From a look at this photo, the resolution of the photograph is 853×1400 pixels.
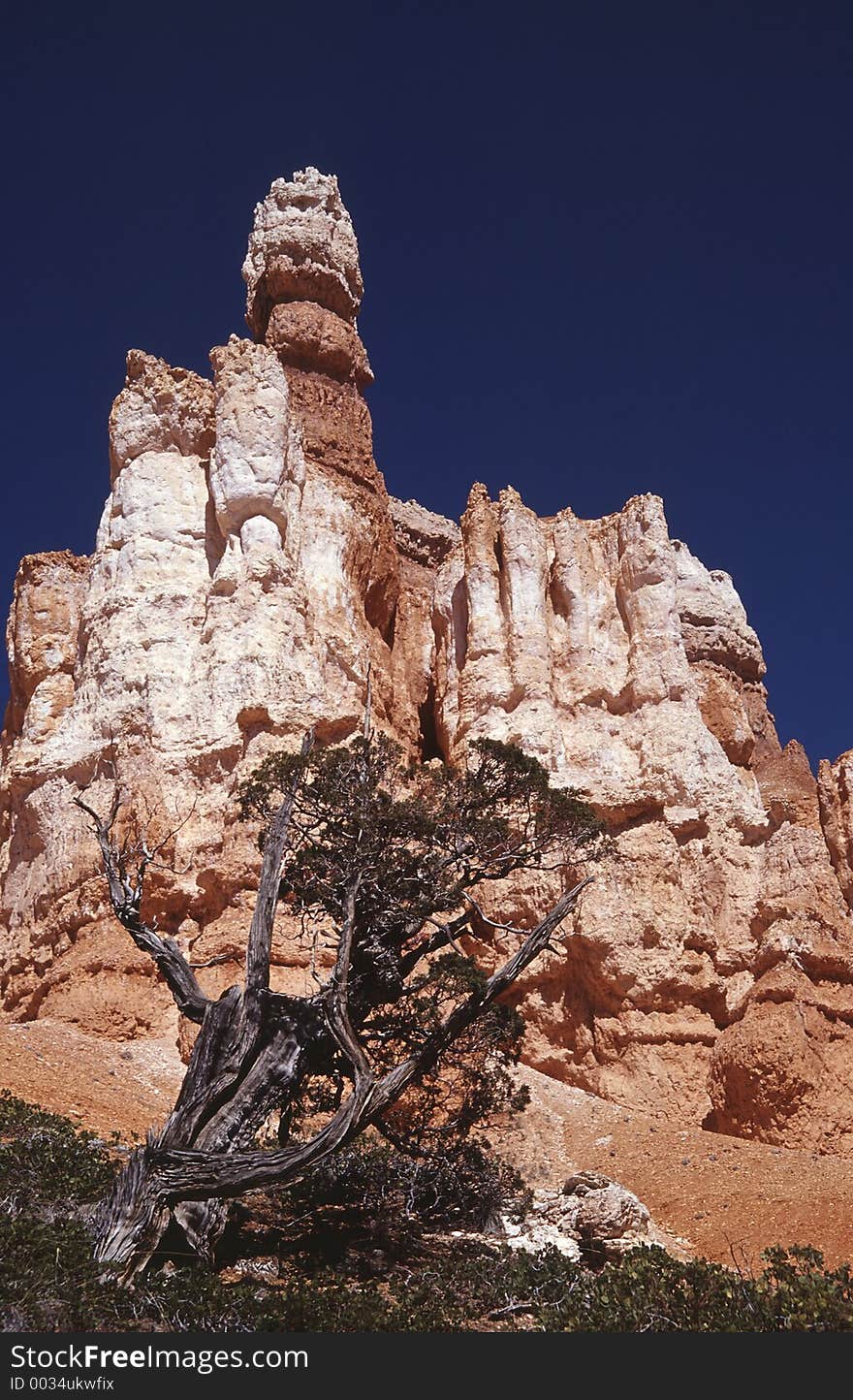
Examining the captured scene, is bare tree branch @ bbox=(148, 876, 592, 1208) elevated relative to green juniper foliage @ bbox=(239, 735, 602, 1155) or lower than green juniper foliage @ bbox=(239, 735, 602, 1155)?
lower

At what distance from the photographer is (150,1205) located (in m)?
9.70

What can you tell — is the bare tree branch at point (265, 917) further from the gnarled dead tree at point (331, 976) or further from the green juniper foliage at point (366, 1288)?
the green juniper foliage at point (366, 1288)

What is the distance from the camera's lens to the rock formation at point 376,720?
21.1 metres

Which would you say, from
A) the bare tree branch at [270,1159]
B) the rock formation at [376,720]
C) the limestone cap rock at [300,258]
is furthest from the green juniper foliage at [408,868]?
the limestone cap rock at [300,258]

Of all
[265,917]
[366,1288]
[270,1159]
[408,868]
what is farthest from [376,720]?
[366,1288]

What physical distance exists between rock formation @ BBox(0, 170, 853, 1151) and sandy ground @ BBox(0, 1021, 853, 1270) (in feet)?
4.15

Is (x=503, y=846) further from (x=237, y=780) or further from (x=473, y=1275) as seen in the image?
(x=237, y=780)

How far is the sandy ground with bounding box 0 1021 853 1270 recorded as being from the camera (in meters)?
13.6

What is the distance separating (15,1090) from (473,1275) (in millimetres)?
7204

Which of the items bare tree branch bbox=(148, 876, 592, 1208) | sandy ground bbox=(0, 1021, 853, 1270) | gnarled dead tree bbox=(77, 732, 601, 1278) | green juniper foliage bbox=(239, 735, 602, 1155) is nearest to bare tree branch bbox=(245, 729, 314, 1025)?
gnarled dead tree bbox=(77, 732, 601, 1278)

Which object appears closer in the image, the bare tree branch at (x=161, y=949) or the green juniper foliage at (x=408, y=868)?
the bare tree branch at (x=161, y=949)

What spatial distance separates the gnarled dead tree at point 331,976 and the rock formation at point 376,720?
5.76m

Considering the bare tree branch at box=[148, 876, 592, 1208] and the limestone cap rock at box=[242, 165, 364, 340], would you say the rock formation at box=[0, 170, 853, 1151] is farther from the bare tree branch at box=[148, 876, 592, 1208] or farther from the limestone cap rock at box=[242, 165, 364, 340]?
the bare tree branch at box=[148, 876, 592, 1208]

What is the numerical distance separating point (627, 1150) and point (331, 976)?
7.52 meters
